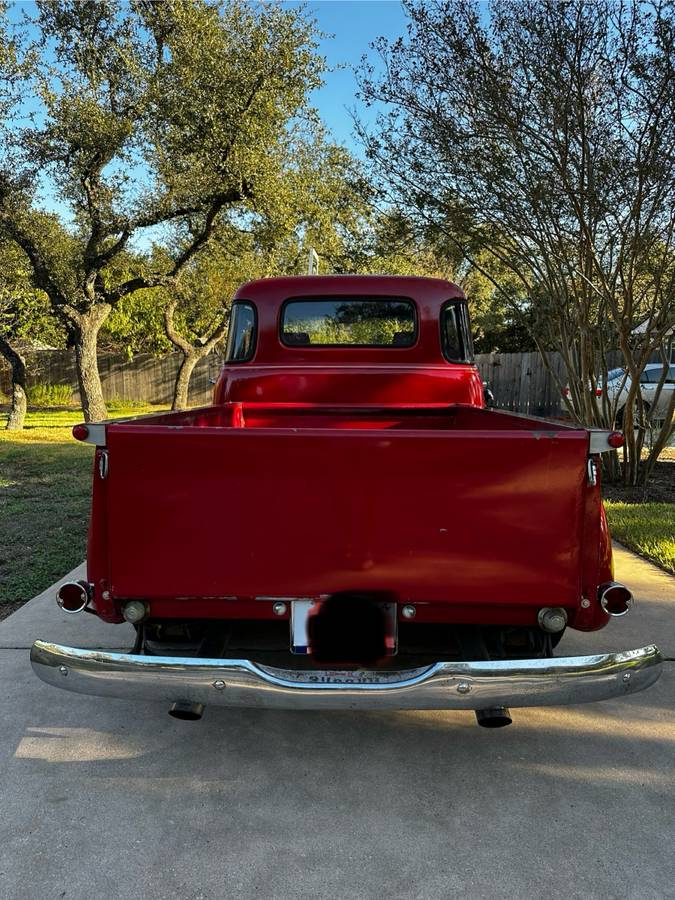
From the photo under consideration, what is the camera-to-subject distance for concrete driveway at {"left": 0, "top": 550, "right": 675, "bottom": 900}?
6.66ft

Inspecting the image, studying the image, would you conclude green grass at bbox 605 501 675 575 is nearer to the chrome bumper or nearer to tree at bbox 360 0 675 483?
tree at bbox 360 0 675 483

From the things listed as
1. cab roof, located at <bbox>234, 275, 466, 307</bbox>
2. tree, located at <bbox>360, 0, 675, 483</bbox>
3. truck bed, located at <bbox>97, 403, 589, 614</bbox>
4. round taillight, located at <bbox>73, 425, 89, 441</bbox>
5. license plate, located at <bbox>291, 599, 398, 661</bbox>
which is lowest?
license plate, located at <bbox>291, 599, 398, 661</bbox>

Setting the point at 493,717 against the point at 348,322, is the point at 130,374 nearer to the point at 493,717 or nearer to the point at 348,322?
the point at 348,322

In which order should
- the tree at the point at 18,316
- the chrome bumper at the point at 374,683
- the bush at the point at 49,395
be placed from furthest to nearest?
the bush at the point at 49,395
the tree at the point at 18,316
the chrome bumper at the point at 374,683

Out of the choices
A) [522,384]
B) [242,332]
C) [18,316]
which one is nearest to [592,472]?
[242,332]

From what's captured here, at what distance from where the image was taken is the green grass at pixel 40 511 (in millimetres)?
5004

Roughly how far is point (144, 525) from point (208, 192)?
972 centimetres

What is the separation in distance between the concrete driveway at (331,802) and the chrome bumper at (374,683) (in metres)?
0.47

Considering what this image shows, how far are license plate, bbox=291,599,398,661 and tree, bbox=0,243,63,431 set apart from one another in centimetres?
1293

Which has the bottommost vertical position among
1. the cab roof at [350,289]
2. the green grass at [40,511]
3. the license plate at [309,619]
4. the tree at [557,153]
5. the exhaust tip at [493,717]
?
the green grass at [40,511]

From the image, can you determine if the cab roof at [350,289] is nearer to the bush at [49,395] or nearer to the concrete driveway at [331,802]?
the concrete driveway at [331,802]

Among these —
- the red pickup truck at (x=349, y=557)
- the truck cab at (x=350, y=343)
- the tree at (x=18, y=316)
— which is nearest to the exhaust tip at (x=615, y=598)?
the red pickup truck at (x=349, y=557)

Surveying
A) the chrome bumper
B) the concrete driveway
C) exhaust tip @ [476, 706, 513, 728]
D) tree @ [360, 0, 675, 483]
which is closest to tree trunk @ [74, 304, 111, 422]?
tree @ [360, 0, 675, 483]

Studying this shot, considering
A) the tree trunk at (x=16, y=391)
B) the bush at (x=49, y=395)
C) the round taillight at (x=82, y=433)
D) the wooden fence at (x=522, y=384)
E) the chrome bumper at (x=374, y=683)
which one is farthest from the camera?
the bush at (x=49, y=395)
